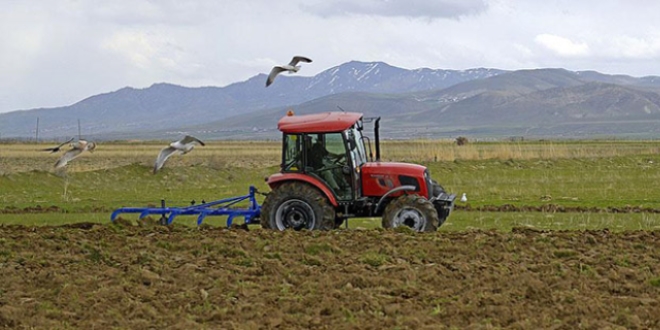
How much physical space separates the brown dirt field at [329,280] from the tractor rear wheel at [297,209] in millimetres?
534

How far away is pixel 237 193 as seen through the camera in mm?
34812

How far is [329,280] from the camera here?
538 inches

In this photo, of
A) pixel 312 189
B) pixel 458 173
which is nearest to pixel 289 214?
pixel 312 189

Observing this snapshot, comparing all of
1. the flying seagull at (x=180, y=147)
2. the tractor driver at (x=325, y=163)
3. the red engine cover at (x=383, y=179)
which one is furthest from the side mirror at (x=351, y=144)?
the flying seagull at (x=180, y=147)

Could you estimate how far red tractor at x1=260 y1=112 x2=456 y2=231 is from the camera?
18531mm

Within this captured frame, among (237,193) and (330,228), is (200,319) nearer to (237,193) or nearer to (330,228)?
(330,228)

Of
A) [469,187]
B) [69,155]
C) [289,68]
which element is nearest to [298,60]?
A: [289,68]

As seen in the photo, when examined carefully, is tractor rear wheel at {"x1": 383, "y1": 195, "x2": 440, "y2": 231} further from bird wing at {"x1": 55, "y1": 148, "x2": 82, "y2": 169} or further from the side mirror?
bird wing at {"x1": 55, "y1": 148, "x2": 82, "y2": 169}

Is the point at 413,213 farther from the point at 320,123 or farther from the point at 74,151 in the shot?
the point at 74,151

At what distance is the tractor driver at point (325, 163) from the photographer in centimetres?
1867

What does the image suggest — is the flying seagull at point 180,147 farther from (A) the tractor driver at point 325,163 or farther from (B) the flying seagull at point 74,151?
(B) the flying seagull at point 74,151

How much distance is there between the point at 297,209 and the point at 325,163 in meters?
1.02

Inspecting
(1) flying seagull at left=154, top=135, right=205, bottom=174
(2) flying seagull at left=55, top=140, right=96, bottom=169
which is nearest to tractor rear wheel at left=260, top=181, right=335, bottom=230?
(1) flying seagull at left=154, top=135, right=205, bottom=174

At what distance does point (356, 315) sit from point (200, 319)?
5.98ft
